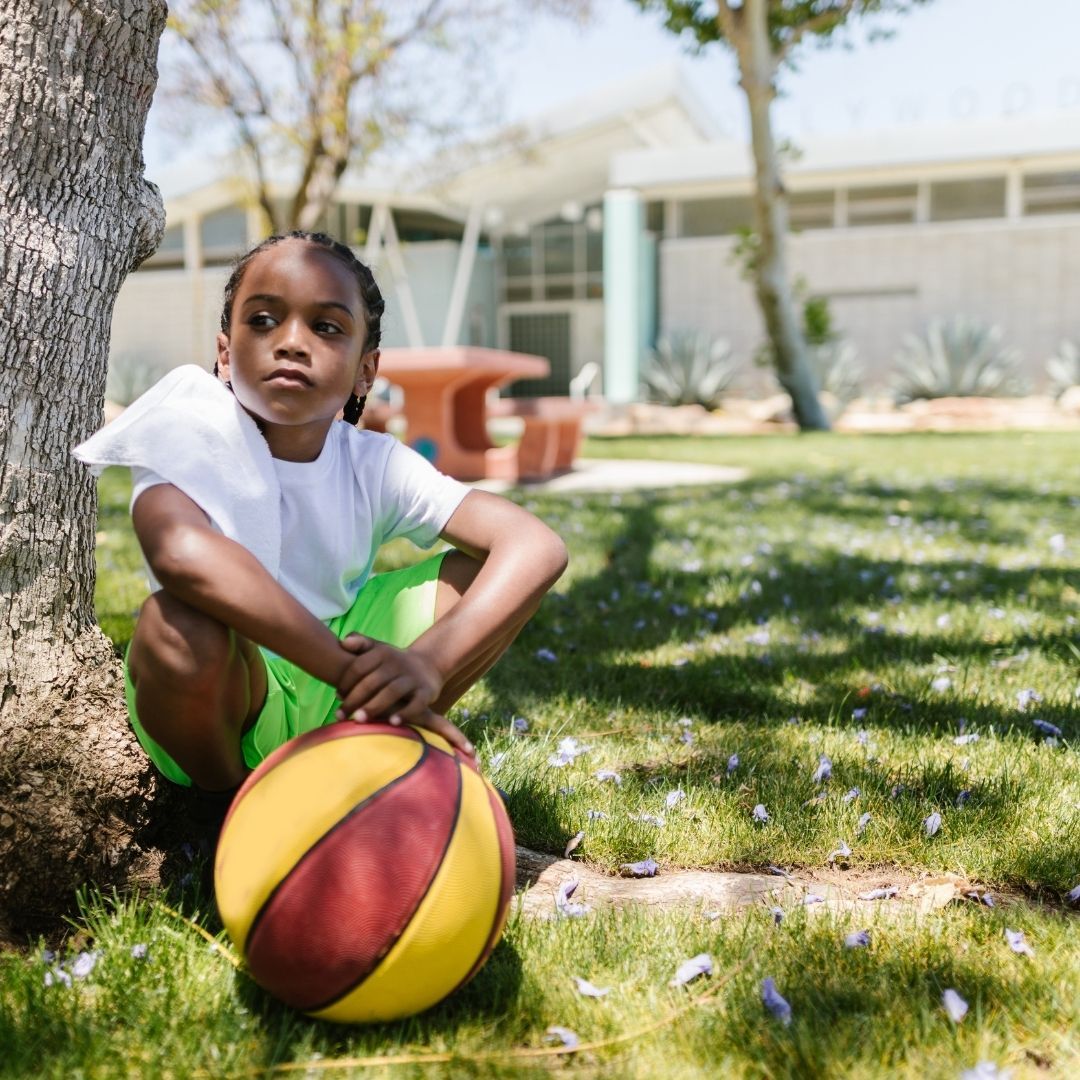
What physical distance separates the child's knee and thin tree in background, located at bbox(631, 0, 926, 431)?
13.2 metres

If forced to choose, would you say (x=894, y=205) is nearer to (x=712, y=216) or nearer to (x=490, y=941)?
(x=712, y=216)

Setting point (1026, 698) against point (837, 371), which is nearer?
point (1026, 698)

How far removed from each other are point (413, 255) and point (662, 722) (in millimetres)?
23536

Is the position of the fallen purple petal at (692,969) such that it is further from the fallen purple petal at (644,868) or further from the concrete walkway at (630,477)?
the concrete walkway at (630,477)

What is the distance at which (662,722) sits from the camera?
3189 millimetres

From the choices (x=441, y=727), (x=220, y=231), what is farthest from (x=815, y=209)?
(x=441, y=727)

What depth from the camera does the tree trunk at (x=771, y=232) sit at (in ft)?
43.9

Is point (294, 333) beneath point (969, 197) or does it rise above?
beneath

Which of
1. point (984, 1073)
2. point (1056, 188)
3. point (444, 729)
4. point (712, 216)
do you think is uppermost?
point (1056, 188)

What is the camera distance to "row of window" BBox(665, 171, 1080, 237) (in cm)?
2211

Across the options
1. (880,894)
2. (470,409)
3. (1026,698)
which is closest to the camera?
(880,894)

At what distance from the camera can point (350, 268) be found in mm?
2205

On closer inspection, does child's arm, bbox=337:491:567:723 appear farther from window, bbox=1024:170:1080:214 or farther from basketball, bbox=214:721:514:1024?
window, bbox=1024:170:1080:214

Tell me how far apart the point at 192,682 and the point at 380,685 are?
1.05 feet
